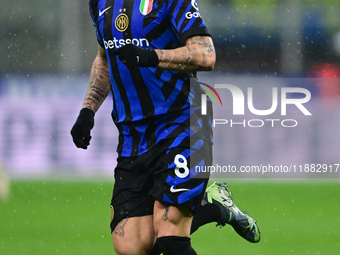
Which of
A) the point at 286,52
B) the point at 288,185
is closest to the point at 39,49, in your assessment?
the point at 286,52

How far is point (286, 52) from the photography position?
10.6 meters

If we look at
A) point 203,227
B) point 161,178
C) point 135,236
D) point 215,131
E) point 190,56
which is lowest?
point 203,227

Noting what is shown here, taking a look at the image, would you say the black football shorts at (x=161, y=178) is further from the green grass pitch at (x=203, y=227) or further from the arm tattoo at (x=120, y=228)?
the green grass pitch at (x=203, y=227)

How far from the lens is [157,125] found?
2.70 meters

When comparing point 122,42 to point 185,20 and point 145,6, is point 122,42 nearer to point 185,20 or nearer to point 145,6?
point 145,6

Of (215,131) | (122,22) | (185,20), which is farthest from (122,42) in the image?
(215,131)

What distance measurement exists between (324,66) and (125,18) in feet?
31.7

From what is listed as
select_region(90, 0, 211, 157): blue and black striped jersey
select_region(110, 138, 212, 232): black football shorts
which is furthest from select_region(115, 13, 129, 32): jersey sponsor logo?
select_region(110, 138, 212, 232): black football shorts

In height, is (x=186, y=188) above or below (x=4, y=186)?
above

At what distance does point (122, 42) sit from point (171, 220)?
3.04 feet

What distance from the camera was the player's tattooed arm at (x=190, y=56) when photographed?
2.33 m

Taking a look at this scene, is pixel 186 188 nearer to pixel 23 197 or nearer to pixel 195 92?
pixel 195 92

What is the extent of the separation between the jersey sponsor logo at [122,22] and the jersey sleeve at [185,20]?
0.82ft

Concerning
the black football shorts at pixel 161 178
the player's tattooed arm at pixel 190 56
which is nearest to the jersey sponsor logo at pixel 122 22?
the player's tattooed arm at pixel 190 56
